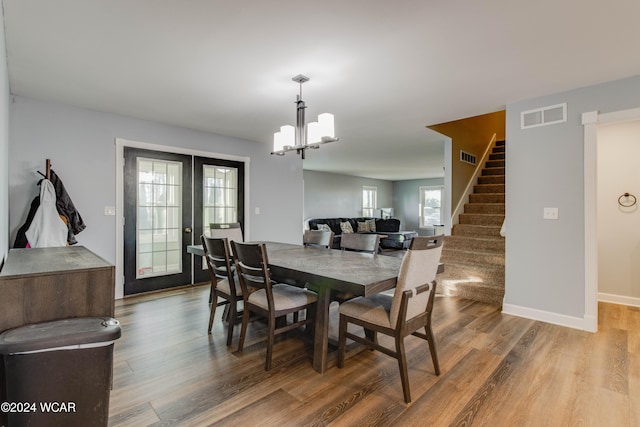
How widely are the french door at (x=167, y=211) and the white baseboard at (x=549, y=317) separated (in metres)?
4.02

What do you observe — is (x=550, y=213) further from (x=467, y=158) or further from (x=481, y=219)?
(x=467, y=158)

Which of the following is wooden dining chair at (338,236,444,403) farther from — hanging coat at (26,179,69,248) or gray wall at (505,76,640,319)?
hanging coat at (26,179,69,248)

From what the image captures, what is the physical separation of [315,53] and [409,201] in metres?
9.97

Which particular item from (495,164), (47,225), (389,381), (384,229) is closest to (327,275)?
(389,381)

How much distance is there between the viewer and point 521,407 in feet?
5.90

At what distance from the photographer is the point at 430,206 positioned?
11195 mm

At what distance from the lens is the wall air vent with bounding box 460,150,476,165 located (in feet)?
17.7

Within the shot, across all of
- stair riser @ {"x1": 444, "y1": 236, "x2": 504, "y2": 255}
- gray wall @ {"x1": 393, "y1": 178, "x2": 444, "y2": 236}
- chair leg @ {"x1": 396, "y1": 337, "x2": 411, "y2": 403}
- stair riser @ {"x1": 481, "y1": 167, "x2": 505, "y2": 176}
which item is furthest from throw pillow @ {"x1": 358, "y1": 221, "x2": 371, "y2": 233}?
chair leg @ {"x1": 396, "y1": 337, "x2": 411, "y2": 403}

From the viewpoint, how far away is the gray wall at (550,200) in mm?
3006

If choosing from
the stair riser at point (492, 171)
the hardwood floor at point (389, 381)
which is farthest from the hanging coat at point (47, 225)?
the stair riser at point (492, 171)

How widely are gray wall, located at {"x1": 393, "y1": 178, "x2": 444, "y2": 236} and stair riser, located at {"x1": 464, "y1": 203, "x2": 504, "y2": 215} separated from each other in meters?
5.81

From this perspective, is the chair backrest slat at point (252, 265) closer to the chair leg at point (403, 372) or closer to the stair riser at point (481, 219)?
the chair leg at point (403, 372)

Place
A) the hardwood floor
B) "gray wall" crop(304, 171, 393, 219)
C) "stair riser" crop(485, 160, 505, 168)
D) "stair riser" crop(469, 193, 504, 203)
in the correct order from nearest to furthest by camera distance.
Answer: the hardwood floor
"stair riser" crop(469, 193, 504, 203)
"stair riser" crop(485, 160, 505, 168)
"gray wall" crop(304, 171, 393, 219)

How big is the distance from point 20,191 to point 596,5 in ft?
16.6
